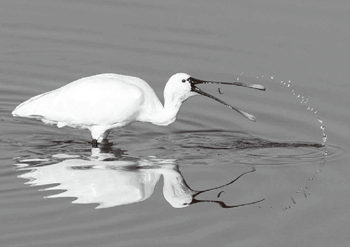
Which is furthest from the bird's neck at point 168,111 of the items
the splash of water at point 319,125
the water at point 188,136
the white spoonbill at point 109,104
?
the splash of water at point 319,125

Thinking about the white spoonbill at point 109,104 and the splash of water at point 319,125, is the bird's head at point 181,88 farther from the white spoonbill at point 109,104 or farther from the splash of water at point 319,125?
the splash of water at point 319,125

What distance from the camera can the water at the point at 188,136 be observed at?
11.6 metres

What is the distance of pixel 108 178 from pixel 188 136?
205cm

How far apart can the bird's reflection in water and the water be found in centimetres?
2

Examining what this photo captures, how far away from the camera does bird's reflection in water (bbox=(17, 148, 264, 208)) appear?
12398mm

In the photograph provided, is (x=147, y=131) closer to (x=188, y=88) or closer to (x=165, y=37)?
(x=188, y=88)

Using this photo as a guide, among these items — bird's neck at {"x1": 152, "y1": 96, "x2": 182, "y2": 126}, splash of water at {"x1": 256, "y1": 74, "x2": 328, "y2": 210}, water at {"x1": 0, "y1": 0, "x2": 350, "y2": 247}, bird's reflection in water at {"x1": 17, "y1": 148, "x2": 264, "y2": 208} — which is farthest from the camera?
bird's neck at {"x1": 152, "y1": 96, "x2": 182, "y2": 126}

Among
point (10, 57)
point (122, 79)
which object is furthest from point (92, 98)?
point (10, 57)

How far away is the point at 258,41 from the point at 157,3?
226 cm

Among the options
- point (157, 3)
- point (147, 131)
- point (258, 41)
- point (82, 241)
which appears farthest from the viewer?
point (157, 3)

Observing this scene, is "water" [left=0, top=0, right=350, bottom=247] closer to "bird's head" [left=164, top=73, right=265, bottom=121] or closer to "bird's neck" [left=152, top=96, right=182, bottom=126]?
"bird's neck" [left=152, top=96, right=182, bottom=126]

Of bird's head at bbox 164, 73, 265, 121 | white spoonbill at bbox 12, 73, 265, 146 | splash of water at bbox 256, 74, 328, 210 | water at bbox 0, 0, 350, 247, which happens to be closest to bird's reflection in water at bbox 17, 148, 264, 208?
water at bbox 0, 0, 350, 247

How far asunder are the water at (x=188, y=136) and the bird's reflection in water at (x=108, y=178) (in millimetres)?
24

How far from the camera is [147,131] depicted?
15.2 m
